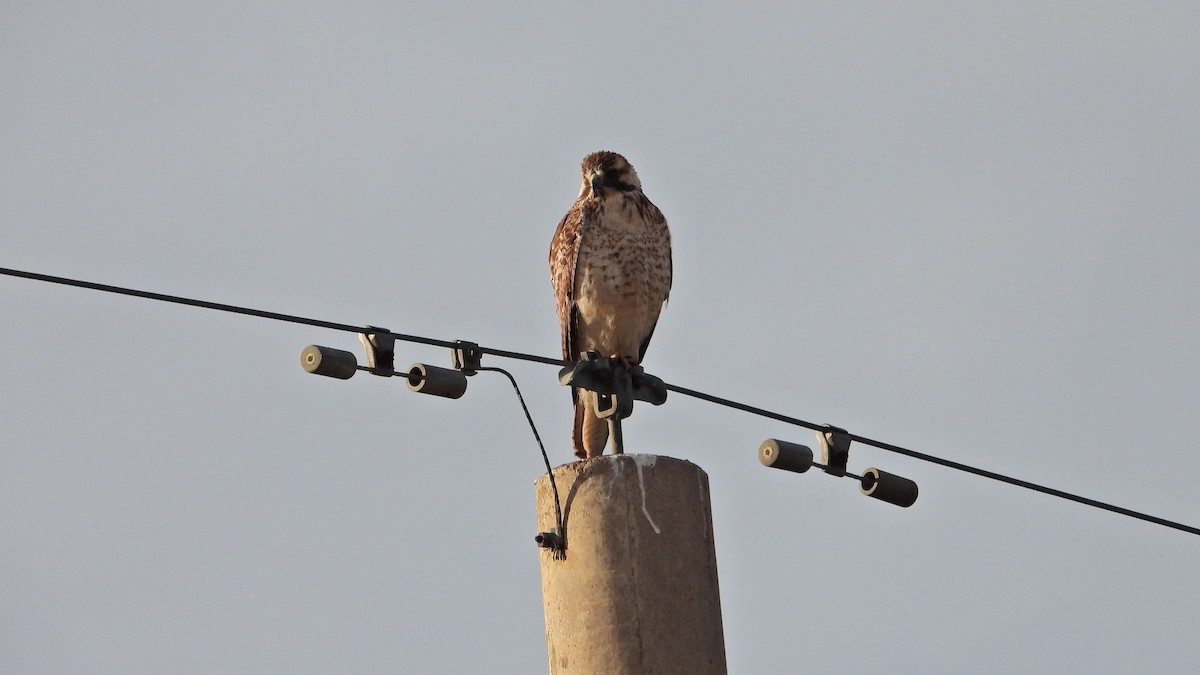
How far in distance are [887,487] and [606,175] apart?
10.8ft

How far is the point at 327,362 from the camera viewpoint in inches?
216

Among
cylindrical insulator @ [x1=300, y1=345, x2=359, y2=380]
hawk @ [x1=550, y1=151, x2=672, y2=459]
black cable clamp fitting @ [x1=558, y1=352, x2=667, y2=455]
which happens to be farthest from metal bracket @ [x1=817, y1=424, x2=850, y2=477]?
hawk @ [x1=550, y1=151, x2=672, y2=459]

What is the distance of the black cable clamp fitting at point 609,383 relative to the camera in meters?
5.94

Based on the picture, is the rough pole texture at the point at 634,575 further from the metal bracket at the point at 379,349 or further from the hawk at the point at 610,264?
the hawk at the point at 610,264

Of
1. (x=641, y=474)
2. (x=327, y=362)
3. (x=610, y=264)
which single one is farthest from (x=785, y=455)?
(x=610, y=264)

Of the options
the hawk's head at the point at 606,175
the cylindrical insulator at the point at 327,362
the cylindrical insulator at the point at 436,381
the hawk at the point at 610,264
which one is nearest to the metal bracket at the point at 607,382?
the cylindrical insulator at the point at 436,381

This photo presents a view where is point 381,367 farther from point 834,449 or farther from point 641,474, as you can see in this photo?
point 834,449

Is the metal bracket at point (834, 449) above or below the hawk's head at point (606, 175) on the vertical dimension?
below

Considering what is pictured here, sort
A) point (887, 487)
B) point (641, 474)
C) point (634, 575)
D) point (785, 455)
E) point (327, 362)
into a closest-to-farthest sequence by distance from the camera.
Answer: point (634, 575), point (641, 474), point (327, 362), point (785, 455), point (887, 487)

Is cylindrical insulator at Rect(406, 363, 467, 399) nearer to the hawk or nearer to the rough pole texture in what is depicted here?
the rough pole texture

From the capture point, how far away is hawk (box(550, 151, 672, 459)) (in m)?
8.80

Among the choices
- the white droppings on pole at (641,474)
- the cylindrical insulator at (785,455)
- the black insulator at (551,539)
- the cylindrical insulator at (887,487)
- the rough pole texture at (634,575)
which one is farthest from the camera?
the cylindrical insulator at (887,487)

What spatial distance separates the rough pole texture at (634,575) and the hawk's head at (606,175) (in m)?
4.17

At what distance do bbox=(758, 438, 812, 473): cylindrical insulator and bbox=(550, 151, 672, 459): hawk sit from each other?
116 inches
